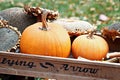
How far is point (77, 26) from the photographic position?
3039 millimetres

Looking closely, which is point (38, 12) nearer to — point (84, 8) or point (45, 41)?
point (45, 41)

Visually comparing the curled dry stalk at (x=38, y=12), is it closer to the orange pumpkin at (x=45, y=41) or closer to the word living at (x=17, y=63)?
the orange pumpkin at (x=45, y=41)

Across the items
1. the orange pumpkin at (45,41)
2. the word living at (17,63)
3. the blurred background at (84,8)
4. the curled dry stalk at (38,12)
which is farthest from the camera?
the blurred background at (84,8)

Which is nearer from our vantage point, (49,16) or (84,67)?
(84,67)

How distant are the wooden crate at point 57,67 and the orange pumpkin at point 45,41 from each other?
0.14 metres

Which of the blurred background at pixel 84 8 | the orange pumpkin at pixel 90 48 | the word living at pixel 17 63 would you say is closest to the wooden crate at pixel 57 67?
the word living at pixel 17 63

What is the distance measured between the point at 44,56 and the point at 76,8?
13.5 ft

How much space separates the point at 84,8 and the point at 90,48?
386 centimetres

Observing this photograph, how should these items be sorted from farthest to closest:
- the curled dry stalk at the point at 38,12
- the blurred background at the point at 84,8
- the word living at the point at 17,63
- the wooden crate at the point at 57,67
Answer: the blurred background at the point at 84,8 < the curled dry stalk at the point at 38,12 < the word living at the point at 17,63 < the wooden crate at the point at 57,67

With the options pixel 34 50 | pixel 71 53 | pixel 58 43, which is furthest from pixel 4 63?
pixel 71 53

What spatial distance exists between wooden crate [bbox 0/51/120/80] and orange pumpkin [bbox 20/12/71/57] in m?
0.14

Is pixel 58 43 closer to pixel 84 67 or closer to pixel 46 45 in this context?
pixel 46 45

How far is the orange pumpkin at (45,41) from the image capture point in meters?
2.57

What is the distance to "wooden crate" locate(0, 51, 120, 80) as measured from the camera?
2.36 m
